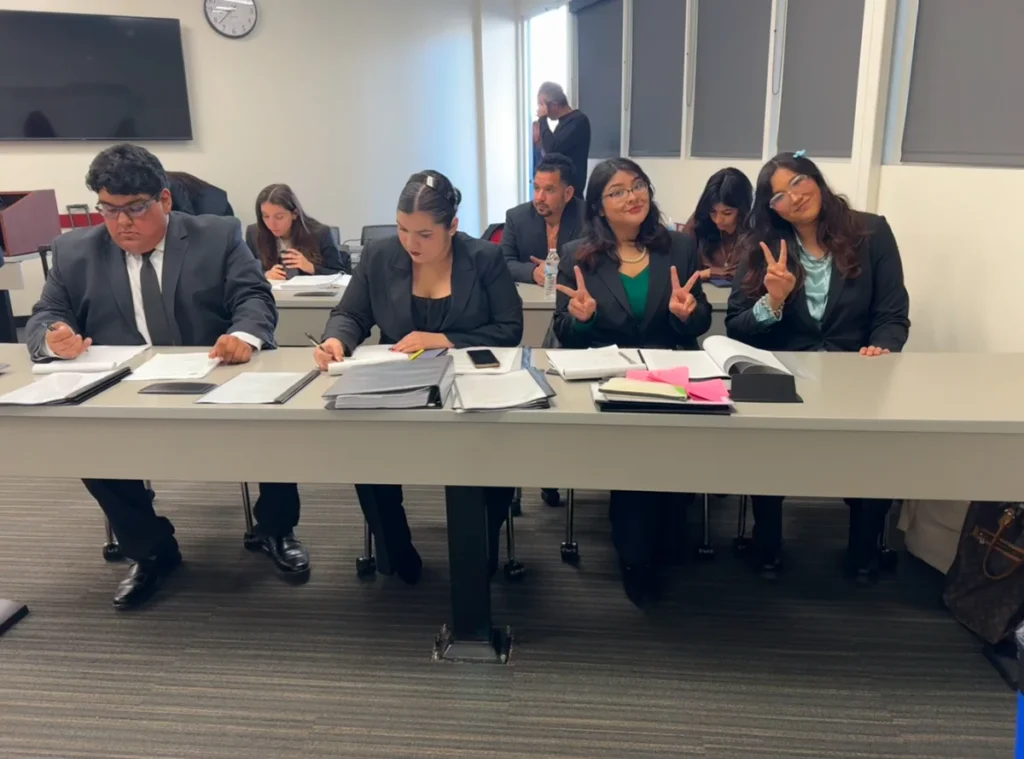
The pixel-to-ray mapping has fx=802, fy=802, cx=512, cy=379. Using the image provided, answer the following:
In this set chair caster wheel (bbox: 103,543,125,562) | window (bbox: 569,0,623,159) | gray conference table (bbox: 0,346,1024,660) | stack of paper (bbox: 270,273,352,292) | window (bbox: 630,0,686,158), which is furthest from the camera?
window (bbox: 569,0,623,159)

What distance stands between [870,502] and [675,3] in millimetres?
3738

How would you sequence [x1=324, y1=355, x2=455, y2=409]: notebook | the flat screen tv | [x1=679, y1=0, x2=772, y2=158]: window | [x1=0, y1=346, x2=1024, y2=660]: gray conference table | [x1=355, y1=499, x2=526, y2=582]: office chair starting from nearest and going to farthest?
1. [x1=0, y1=346, x2=1024, y2=660]: gray conference table
2. [x1=324, y1=355, x2=455, y2=409]: notebook
3. [x1=355, y1=499, x2=526, y2=582]: office chair
4. [x1=679, y1=0, x2=772, y2=158]: window
5. the flat screen tv

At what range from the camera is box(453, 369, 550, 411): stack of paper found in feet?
5.65

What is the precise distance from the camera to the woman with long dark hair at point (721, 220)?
3.28 meters

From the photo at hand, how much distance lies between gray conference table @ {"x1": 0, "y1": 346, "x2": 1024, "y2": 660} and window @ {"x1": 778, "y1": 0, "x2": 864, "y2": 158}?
2.00 m

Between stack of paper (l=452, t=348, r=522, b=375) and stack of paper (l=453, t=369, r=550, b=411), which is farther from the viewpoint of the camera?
stack of paper (l=452, t=348, r=522, b=375)

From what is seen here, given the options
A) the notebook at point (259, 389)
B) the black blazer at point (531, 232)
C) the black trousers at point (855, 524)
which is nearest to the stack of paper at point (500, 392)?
the notebook at point (259, 389)

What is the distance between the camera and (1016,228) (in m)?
2.52

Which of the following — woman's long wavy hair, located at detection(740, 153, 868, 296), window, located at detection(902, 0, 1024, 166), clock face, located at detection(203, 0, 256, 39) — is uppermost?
clock face, located at detection(203, 0, 256, 39)

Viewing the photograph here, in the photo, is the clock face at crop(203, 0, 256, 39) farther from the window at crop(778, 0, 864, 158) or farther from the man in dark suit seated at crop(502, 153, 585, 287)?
the window at crop(778, 0, 864, 158)

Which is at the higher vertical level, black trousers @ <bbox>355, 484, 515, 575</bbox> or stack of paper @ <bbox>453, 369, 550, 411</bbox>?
stack of paper @ <bbox>453, 369, 550, 411</bbox>

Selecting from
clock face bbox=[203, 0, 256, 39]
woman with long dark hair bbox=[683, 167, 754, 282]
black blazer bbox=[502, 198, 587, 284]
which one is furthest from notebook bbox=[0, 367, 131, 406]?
clock face bbox=[203, 0, 256, 39]

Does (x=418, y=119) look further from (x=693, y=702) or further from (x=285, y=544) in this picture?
(x=693, y=702)

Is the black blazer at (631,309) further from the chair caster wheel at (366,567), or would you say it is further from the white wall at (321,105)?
the white wall at (321,105)
